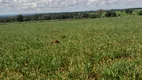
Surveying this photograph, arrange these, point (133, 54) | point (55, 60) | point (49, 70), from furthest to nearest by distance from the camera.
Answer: point (133, 54) < point (55, 60) < point (49, 70)

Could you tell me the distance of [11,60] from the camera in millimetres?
13641

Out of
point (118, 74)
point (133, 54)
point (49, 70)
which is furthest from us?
point (133, 54)

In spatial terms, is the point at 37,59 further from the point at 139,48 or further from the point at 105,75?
the point at 139,48

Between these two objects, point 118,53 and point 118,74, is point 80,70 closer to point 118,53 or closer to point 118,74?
point 118,74

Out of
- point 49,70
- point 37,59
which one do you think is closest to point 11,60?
point 37,59

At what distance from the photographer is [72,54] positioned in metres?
14.2

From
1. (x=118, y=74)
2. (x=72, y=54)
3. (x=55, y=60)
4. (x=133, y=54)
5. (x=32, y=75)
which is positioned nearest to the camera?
(x=118, y=74)

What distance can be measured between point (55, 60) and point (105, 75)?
12.2 feet

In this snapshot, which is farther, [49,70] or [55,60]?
[55,60]

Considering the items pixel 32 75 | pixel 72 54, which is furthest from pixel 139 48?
pixel 32 75

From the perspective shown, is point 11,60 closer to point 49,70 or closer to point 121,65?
point 49,70

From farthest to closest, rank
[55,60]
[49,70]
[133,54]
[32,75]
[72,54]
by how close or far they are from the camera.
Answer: [72,54]
[133,54]
[55,60]
[49,70]
[32,75]

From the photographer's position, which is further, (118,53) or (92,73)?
(118,53)

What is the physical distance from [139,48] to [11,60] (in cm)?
714
